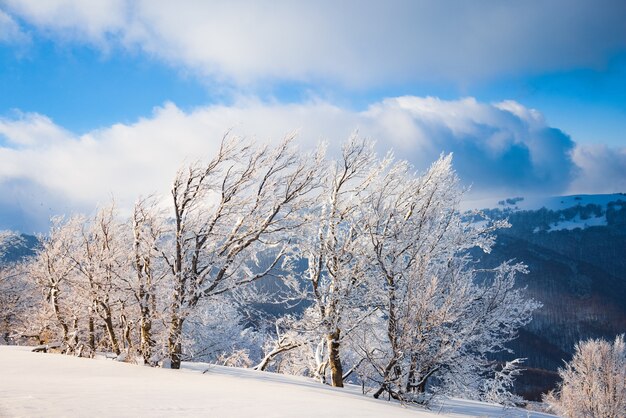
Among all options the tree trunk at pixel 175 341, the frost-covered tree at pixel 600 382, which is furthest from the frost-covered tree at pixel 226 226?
the frost-covered tree at pixel 600 382

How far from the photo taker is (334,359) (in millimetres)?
13508

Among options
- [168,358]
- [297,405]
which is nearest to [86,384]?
[297,405]

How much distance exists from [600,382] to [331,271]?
33.3 m

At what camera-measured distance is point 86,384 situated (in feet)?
21.3

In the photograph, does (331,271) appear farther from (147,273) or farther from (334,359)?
(147,273)

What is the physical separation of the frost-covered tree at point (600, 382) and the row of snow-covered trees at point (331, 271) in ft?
78.8

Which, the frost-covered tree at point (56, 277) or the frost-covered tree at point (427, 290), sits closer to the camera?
the frost-covered tree at point (427, 290)

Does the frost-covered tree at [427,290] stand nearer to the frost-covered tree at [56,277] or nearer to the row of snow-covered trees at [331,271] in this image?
the row of snow-covered trees at [331,271]

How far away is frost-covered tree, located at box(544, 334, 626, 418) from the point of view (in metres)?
31.4

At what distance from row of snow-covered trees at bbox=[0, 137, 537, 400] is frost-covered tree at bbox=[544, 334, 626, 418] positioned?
24.0 meters

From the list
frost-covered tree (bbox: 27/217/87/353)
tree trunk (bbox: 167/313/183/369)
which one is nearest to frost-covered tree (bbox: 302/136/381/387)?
tree trunk (bbox: 167/313/183/369)

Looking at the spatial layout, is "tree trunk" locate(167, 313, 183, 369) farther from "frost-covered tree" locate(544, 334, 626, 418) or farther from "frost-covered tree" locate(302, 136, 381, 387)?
"frost-covered tree" locate(544, 334, 626, 418)

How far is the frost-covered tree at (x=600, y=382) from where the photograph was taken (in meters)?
31.4

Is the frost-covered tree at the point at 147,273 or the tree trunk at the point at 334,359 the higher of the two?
the frost-covered tree at the point at 147,273
